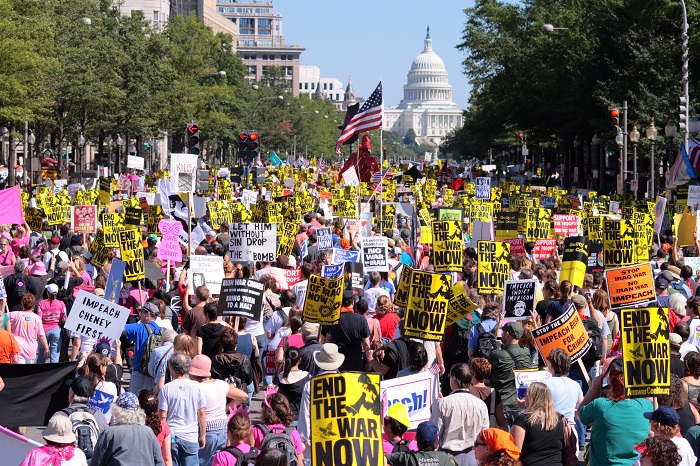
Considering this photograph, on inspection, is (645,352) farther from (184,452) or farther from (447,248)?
(447,248)

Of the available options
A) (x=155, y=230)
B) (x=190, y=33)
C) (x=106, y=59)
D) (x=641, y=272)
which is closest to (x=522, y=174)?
(x=190, y=33)

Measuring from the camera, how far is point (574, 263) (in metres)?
17.6

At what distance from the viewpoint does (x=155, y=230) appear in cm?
2694

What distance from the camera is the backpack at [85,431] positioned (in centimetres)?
958

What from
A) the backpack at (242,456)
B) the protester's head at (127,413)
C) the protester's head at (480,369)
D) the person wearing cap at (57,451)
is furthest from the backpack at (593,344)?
the person wearing cap at (57,451)

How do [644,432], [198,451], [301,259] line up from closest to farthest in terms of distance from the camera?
[644,432] → [198,451] → [301,259]

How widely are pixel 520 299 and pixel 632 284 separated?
44.7 inches

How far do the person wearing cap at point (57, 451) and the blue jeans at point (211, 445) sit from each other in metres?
2.15

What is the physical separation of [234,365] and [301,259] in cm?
1105

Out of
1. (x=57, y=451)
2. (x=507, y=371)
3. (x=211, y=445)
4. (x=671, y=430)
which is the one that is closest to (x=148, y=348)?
(x=211, y=445)

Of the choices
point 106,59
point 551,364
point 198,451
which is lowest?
point 198,451

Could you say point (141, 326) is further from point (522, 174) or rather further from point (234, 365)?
point (522, 174)

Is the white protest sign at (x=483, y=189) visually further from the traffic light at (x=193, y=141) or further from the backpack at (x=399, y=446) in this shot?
the backpack at (x=399, y=446)

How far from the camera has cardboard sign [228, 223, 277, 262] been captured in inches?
763
